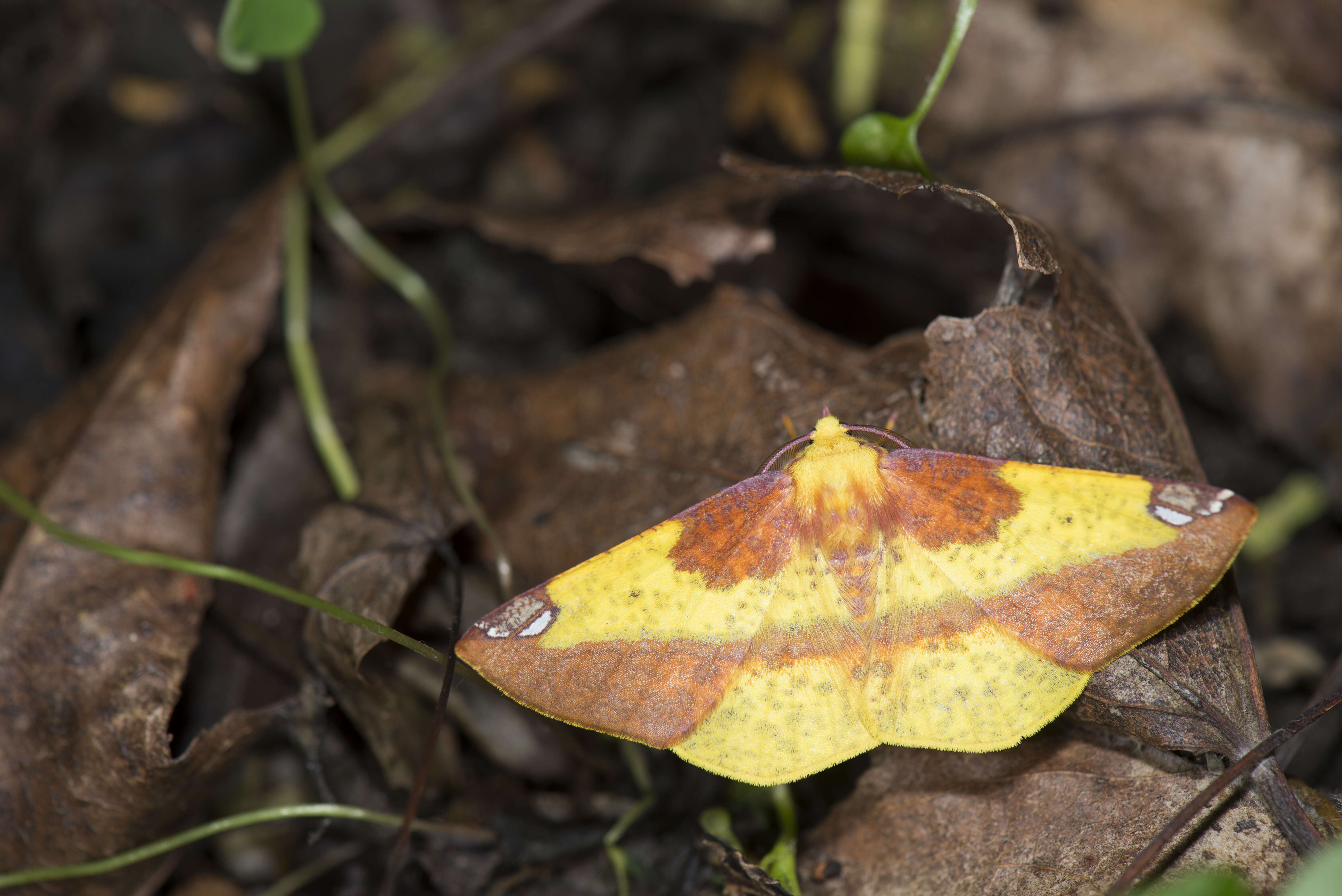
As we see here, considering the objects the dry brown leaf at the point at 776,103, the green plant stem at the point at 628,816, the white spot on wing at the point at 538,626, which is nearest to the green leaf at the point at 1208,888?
the white spot on wing at the point at 538,626

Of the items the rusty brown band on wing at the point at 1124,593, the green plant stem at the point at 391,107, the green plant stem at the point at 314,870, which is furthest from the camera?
the green plant stem at the point at 391,107

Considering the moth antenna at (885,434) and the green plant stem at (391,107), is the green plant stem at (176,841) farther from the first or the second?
the green plant stem at (391,107)

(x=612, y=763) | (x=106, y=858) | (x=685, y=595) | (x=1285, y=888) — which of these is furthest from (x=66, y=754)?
(x=1285, y=888)

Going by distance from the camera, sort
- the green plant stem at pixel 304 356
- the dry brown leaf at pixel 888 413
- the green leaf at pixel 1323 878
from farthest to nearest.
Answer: the green plant stem at pixel 304 356
the dry brown leaf at pixel 888 413
the green leaf at pixel 1323 878

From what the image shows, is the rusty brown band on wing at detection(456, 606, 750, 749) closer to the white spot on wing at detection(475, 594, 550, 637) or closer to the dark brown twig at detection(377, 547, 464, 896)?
the white spot on wing at detection(475, 594, 550, 637)

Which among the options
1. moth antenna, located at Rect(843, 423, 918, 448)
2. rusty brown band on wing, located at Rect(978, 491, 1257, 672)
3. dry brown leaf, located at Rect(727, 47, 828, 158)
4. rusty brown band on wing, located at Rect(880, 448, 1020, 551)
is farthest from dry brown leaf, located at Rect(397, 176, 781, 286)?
rusty brown band on wing, located at Rect(978, 491, 1257, 672)

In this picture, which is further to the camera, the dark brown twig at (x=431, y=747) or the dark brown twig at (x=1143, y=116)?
the dark brown twig at (x=1143, y=116)

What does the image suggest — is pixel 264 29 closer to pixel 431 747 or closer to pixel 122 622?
pixel 122 622

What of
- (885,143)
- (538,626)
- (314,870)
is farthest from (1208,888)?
(314,870)
